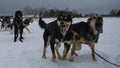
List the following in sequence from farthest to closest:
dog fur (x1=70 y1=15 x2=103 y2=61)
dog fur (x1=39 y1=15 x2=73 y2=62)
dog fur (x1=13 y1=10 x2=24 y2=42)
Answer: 1. dog fur (x1=13 y1=10 x2=24 y2=42)
2. dog fur (x1=70 y1=15 x2=103 y2=61)
3. dog fur (x1=39 y1=15 x2=73 y2=62)

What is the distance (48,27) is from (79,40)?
1.15 m

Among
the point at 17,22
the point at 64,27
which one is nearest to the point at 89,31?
the point at 64,27

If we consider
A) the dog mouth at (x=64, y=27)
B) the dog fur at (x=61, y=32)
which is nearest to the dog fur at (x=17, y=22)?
the dog fur at (x=61, y=32)

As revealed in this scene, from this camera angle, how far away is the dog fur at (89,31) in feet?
33.5

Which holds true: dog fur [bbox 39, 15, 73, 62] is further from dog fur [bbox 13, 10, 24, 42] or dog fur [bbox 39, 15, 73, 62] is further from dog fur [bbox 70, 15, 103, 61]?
dog fur [bbox 13, 10, 24, 42]

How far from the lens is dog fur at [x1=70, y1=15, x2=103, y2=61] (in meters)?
10.2

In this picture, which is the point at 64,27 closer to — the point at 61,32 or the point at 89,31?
the point at 61,32

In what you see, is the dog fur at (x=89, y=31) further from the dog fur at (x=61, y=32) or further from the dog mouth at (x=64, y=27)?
the dog mouth at (x=64, y=27)

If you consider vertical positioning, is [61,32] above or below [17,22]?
above

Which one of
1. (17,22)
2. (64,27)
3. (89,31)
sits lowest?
(17,22)

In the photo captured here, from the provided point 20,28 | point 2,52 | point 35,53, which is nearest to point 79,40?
point 35,53

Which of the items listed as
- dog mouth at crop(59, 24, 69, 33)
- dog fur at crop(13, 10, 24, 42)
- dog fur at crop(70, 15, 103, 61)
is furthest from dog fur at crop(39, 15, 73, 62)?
dog fur at crop(13, 10, 24, 42)

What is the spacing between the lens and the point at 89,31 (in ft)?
34.5

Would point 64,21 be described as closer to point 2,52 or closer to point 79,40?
point 79,40
